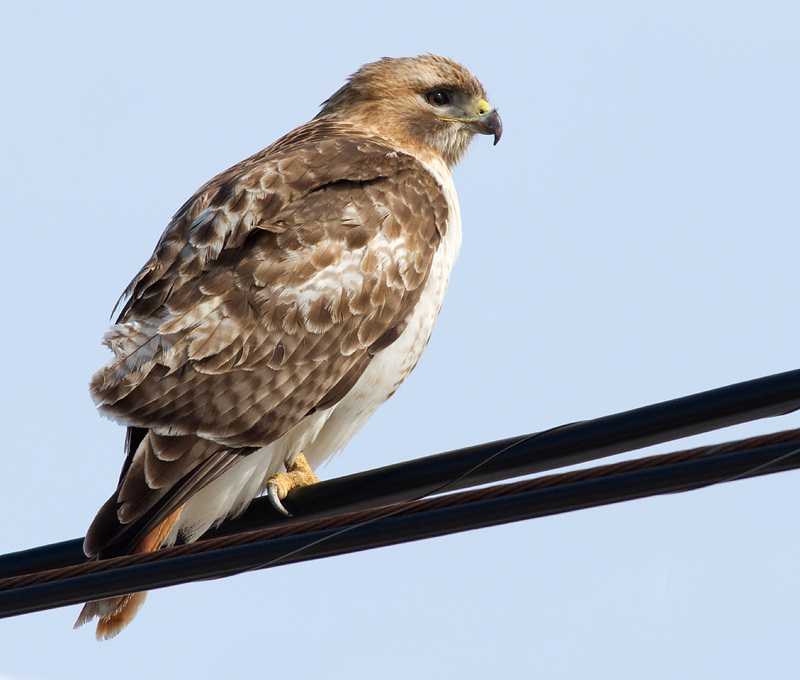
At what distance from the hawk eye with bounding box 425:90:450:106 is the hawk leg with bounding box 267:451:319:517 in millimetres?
2553

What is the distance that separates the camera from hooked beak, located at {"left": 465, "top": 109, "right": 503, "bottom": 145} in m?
7.09

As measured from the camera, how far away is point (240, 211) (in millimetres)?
5566

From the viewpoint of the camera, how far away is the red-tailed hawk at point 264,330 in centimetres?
493

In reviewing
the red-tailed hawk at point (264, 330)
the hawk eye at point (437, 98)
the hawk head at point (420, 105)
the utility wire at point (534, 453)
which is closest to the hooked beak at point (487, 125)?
the hawk head at point (420, 105)

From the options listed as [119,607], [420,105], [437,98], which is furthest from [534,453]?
[437,98]

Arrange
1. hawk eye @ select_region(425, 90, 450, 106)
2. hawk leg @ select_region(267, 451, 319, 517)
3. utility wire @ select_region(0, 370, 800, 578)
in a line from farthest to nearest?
hawk eye @ select_region(425, 90, 450, 106), hawk leg @ select_region(267, 451, 319, 517), utility wire @ select_region(0, 370, 800, 578)

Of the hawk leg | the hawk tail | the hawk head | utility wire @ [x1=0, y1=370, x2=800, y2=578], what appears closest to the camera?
utility wire @ [x1=0, y1=370, x2=800, y2=578]

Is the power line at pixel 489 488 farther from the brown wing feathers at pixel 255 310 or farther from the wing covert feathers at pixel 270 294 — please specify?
the wing covert feathers at pixel 270 294

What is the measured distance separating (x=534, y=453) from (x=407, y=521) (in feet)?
1.56

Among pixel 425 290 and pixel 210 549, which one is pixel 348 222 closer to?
pixel 425 290

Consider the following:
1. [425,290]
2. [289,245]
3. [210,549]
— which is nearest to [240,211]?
[289,245]

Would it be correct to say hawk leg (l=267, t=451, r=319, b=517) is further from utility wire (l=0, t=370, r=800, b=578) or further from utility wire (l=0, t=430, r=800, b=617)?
utility wire (l=0, t=430, r=800, b=617)

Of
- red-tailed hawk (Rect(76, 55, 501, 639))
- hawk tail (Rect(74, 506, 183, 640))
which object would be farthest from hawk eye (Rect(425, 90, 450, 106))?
hawk tail (Rect(74, 506, 183, 640))

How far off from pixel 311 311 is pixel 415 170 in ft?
3.82
